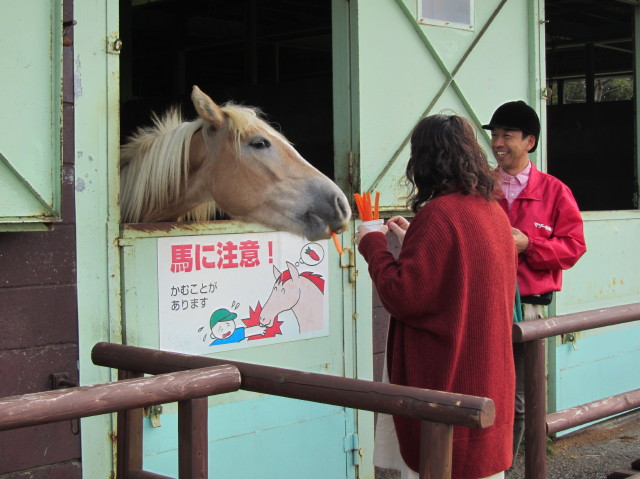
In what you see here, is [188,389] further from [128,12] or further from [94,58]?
[128,12]

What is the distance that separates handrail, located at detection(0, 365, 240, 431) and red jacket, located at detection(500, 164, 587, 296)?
1.59 meters

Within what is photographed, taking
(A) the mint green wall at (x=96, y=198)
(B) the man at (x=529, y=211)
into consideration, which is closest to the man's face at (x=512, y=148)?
(B) the man at (x=529, y=211)

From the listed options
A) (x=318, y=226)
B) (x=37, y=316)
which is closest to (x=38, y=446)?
(x=37, y=316)

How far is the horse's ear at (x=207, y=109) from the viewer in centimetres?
330

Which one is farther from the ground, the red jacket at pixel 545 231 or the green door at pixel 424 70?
the green door at pixel 424 70

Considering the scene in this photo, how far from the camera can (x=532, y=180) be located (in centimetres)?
341

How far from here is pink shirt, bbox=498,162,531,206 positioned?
11.2 feet

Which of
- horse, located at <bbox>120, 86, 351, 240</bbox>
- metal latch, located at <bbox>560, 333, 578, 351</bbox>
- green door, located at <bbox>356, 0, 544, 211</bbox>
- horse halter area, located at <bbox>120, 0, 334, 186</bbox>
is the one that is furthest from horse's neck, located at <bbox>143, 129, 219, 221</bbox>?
horse halter area, located at <bbox>120, 0, 334, 186</bbox>

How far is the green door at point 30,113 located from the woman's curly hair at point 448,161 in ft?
4.05

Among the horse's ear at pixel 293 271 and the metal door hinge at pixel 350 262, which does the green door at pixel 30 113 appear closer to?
the horse's ear at pixel 293 271

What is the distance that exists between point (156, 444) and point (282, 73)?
9596 millimetres

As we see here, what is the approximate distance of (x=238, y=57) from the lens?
1151 cm

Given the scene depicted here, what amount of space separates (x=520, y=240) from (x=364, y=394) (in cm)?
138

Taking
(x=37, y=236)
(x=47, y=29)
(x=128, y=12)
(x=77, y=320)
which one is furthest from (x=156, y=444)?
(x=128, y=12)
